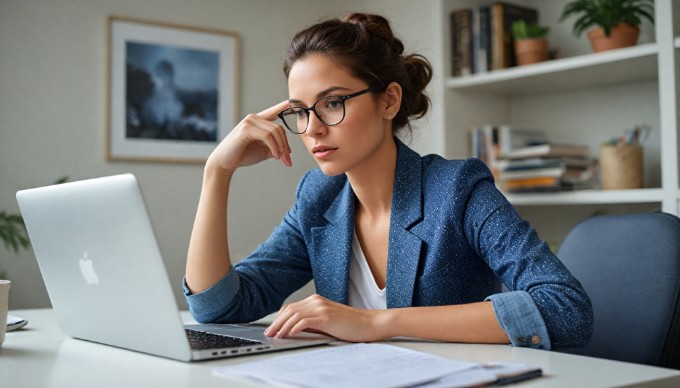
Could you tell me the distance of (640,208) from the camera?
2730mm

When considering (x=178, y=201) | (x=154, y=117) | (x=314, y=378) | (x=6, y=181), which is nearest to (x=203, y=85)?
(x=154, y=117)

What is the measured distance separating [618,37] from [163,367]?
2.06m

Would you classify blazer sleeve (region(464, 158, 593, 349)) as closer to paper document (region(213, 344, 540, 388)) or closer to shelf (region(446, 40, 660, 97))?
paper document (region(213, 344, 540, 388))

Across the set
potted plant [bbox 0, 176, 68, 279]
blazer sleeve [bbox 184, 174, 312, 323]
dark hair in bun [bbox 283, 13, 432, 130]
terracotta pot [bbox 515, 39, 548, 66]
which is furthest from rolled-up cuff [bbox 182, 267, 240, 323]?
terracotta pot [bbox 515, 39, 548, 66]

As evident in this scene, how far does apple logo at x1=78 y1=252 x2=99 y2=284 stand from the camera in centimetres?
115

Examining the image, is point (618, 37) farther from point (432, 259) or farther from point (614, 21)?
point (432, 259)

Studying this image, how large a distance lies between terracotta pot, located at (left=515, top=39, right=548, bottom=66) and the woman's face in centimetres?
146

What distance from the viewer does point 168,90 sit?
323 centimetres

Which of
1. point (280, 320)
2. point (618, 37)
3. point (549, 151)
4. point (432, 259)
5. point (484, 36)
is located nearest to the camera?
point (280, 320)

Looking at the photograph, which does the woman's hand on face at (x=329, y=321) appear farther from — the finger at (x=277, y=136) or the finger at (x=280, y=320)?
the finger at (x=277, y=136)

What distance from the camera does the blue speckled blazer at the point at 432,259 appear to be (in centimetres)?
124

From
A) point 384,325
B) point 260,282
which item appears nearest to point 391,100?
point 260,282

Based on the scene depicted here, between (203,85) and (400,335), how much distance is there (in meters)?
2.32

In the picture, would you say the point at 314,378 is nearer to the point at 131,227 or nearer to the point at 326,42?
the point at 131,227
